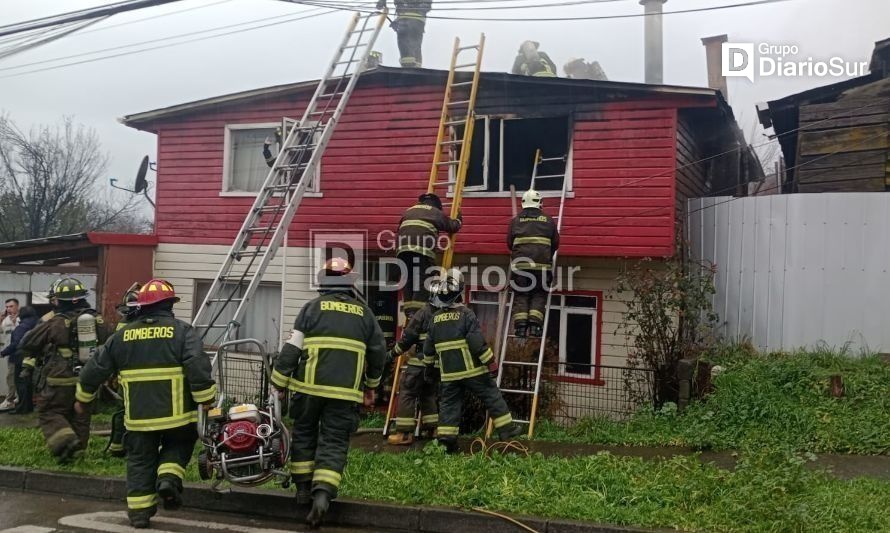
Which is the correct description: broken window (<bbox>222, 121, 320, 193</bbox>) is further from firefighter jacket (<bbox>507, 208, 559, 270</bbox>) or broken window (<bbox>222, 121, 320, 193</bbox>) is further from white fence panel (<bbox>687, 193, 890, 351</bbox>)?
white fence panel (<bbox>687, 193, 890, 351</bbox>)

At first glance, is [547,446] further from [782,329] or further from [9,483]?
[9,483]

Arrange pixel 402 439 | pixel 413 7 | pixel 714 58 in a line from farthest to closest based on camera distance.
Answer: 1. pixel 714 58
2. pixel 413 7
3. pixel 402 439

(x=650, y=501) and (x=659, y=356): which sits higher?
(x=659, y=356)

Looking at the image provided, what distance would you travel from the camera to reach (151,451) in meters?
4.97

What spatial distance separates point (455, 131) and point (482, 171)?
786 millimetres

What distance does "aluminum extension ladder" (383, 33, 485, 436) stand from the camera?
8359mm

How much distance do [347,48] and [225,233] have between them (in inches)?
145

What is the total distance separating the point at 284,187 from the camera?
8.66 m

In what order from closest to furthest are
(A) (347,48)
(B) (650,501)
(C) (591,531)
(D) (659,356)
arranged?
1. (C) (591,531)
2. (B) (650,501)
3. (D) (659,356)
4. (A) (347,48)

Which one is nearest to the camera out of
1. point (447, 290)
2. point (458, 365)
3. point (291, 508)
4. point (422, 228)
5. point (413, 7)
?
point (291, 508)

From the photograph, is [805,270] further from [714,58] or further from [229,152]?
[714,58]

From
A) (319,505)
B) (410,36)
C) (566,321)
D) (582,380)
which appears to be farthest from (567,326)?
Answer: (410,36)

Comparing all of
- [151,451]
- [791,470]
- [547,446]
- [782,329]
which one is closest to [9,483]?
[151,451]

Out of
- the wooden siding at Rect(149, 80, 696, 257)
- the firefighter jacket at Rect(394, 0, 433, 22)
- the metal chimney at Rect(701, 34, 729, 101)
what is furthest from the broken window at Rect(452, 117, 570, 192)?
the metal chimney at Rect(701, 34, 729, 101)
